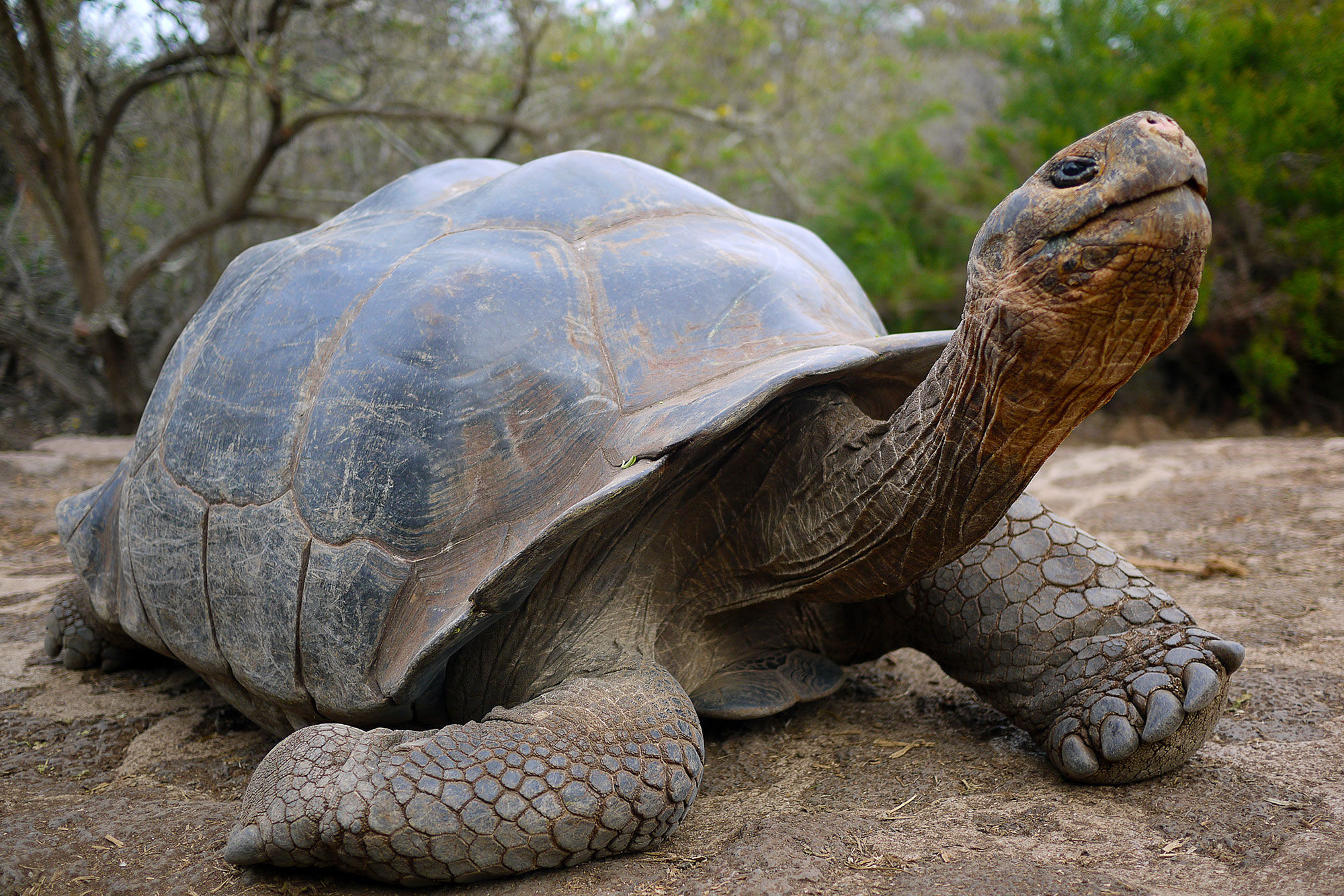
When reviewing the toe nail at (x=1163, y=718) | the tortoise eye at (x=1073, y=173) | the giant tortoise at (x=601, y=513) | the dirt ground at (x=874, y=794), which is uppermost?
the tortoise eye at (x=1073, y=173)

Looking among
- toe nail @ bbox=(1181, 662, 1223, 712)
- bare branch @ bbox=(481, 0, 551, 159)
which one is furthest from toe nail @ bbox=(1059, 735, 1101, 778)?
bare branch @ bbox=(481, 0, 551, 159)

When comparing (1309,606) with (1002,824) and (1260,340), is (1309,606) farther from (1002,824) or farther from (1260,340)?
(1260,340)

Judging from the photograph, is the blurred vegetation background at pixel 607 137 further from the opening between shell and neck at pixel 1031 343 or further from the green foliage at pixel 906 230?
the opening between shell and neck at pixel 1031 343

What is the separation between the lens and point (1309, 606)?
2697mm

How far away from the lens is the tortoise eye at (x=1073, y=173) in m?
1.24

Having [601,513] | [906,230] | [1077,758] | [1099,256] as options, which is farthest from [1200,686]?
[906,230]

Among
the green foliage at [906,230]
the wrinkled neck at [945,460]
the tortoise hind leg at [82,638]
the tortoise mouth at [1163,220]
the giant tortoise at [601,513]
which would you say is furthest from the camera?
the green foliage at [906,230]

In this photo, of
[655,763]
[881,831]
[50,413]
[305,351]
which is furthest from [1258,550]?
[50,413]

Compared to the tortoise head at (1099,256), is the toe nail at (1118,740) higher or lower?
lower

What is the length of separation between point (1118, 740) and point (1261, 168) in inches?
206

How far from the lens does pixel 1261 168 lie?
564 centimetres

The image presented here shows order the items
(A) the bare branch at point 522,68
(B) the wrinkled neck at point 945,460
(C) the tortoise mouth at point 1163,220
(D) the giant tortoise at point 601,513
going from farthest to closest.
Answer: (A) the bare branch at point 522,68 → (D) the giant tortoise at point 601,513 → (B) the wrinkled neck at point 945,460 → (C) the tortoise mouth at point 1163,220

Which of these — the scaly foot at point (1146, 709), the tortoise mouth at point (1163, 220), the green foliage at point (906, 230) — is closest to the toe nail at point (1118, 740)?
the scaly foot at point (1146, 709)

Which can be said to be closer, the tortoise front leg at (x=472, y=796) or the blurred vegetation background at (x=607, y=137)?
the tortoise front leg at (x=472, y=796)
